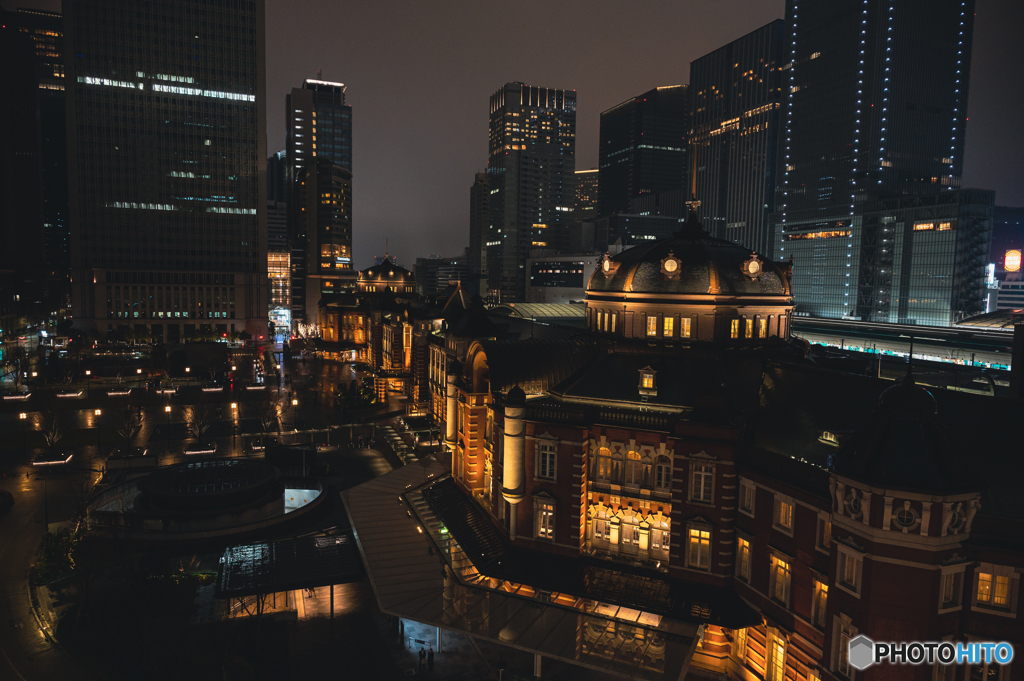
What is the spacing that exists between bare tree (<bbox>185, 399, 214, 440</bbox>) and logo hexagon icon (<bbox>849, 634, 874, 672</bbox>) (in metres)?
71.0

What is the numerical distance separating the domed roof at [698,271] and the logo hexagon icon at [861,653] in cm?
2454

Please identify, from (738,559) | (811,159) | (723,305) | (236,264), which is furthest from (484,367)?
(811,159)

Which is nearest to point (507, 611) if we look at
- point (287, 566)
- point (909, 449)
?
point (287, 566)

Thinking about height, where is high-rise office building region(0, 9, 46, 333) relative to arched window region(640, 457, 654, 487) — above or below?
above

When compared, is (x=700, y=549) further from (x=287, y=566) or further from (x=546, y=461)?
(x=287, y=566)

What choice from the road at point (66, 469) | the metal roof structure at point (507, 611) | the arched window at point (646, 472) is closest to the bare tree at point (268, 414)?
the road at point (66, 469)

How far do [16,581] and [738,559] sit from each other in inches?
1897

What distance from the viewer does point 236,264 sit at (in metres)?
182

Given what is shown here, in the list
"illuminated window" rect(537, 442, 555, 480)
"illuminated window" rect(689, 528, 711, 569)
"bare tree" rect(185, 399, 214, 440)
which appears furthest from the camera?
"bare tree" rect(185, 399, 214, 440)

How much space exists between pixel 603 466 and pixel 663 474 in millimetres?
4017

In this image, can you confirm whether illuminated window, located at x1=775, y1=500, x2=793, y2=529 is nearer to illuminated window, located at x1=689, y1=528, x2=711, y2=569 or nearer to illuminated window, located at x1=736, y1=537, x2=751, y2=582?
illuminated window, located at x1=736, y1=537, x2=751, y2=582

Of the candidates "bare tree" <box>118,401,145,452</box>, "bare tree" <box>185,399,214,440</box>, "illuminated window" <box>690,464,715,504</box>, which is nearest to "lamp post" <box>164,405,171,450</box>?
"bare tree" <box>185,399,214,440</box>

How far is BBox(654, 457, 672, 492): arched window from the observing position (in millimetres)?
39562

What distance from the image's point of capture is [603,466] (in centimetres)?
4156
